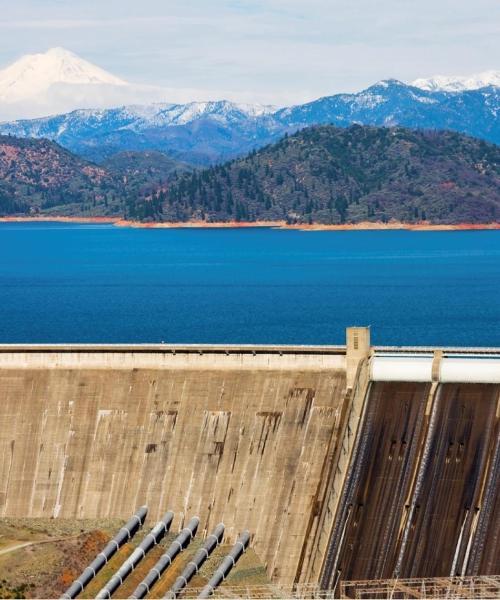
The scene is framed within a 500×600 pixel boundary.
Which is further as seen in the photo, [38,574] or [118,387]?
[118,387]

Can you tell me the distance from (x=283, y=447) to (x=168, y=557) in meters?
9.11

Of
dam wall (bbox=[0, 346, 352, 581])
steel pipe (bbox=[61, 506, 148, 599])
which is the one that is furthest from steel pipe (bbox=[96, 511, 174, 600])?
dam wall (bbox=[0, 346, 352, 581])

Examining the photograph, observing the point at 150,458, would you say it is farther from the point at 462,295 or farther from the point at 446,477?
the point at 462,295

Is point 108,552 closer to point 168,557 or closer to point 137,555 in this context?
point 137,555

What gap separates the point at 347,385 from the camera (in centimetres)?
7300

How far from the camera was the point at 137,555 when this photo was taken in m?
66.9

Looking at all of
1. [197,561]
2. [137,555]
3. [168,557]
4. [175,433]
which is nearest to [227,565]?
[197,561]

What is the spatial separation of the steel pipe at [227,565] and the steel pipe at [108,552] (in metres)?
5.50

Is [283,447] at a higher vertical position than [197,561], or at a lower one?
higher

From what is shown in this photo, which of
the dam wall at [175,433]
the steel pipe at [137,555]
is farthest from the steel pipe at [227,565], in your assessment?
the steel pipe at [137,555]

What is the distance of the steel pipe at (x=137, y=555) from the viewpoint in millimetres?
64562

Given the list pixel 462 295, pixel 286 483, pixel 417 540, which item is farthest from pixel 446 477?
pixel 462 295

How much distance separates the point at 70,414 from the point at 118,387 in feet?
10.1

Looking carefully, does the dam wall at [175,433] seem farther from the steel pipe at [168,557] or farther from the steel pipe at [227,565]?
the steel pipe at [168,557]
